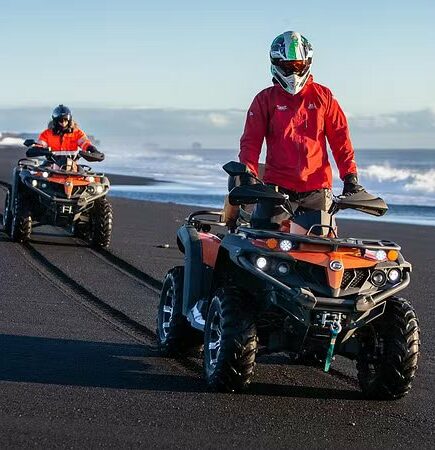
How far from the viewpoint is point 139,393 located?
7.35 metres

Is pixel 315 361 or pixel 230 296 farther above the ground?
pixel 230 296

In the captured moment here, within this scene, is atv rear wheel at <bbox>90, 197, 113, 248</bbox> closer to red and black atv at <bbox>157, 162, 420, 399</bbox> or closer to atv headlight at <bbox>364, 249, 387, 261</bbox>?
red and black atv at <bbox>157, 162, 420, 399</bbox>

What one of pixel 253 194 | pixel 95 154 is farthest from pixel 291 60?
pixel 95 154

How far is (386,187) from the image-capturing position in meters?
45.9

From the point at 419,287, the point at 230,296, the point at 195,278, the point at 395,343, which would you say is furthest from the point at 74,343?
the point at 419,287

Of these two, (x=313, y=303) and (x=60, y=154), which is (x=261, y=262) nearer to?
(x=313, y=303)

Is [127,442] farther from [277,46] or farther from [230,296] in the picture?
[277,46]

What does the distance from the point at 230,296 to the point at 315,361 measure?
858 mm

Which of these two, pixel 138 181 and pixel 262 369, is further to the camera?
pixel 138 181

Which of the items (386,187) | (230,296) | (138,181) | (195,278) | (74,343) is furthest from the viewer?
(386,187)

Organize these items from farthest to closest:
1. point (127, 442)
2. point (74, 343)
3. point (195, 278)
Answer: point (74, 343)
point (195, 278)
point (127, 442)

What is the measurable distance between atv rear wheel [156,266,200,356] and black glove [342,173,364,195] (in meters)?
1.46

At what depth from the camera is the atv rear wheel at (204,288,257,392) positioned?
7270 millimetres

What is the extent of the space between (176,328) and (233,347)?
1.34m
